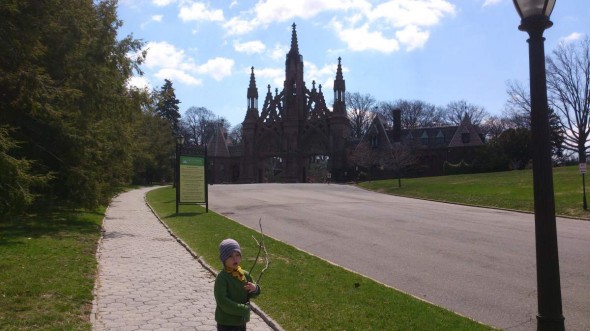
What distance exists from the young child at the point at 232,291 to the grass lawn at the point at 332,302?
187 centimetres

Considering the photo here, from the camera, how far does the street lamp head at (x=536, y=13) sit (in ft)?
15.0

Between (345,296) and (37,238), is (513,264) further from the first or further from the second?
(37,238)

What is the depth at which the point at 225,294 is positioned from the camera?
4.38m

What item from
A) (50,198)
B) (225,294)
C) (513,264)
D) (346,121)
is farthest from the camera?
(346,121)

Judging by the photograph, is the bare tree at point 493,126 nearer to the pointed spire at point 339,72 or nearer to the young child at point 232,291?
the pointed spire at point 339,72

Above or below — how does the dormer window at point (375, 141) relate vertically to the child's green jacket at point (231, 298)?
above

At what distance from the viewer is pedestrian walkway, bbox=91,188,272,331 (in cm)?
648

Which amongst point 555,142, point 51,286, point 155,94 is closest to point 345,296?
point 51,286

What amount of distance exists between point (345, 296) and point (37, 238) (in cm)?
948

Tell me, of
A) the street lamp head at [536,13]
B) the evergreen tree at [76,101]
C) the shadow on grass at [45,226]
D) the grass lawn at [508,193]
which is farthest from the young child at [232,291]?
the grass lawn at [508,193]

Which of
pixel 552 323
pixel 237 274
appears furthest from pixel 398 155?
pixel 237 274

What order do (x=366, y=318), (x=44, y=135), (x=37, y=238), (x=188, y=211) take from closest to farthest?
(x=366, y=318) → (x=37, y=238) → (x=44, y=135) → (x=188, y=211)

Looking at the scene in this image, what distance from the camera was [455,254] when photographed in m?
11.9

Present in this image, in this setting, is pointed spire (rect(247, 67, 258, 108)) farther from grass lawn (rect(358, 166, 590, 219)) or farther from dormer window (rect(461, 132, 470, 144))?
grass lawn (rect(358, 166, 590, 219))
